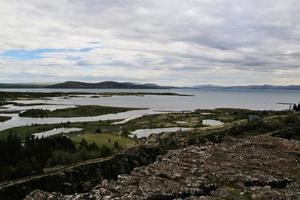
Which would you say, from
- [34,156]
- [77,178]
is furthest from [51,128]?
[77,178]

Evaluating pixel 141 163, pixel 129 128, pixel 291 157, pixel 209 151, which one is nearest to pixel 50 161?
pixel 141 163

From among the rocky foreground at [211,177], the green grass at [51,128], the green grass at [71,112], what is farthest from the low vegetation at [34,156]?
the green grass at [71,112]

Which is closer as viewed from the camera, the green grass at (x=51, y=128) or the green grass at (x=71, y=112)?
the green grass at (x=51, y=128)

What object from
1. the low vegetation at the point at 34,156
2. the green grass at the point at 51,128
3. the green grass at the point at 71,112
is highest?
the low vegetation at the point at 34,156

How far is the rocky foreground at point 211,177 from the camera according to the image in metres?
17.6

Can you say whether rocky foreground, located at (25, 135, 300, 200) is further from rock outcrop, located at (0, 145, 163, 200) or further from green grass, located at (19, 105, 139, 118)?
green grass, located at (19, 105, 139, 118)

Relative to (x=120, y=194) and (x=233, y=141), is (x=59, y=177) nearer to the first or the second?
(x=120, y=194)

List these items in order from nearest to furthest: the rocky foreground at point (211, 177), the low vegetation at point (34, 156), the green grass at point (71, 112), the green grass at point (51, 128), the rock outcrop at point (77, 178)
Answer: the rocky foreground at point (211, 177), the rock outcrop at point (77, 178), the low vegetation at point (34, 156), the green grass at point (51, 128), the green grass at point (71, 112)

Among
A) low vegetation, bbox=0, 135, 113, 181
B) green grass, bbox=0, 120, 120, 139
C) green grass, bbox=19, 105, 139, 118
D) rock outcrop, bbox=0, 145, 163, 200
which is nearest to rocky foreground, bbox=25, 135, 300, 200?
rock outcrop, bbox=0, 145, 163, 200

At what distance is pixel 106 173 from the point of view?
2128cm

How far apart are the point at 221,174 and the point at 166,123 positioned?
74305 millimetres

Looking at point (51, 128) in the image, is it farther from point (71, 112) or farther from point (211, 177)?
point (211, 177)

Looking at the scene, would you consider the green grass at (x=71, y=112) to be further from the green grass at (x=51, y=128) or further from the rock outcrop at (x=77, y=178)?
the rock outcrop at (x=77, y=178)

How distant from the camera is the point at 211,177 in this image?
1981cm
